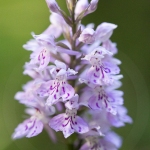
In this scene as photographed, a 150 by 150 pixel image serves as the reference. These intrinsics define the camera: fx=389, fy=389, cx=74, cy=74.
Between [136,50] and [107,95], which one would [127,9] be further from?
[107,95]

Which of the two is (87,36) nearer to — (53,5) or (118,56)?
(53,5)

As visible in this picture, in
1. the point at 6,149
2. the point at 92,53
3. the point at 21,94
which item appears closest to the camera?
the point at 92,53

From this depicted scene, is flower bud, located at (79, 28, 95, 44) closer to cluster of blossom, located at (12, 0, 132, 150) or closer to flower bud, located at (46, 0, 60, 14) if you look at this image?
cluster of blossom, located at (12, 0, 132, 150)

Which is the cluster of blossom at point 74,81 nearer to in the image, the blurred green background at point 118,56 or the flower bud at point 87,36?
the flower bud at point 87,36

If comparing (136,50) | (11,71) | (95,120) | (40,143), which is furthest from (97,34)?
(136,50)

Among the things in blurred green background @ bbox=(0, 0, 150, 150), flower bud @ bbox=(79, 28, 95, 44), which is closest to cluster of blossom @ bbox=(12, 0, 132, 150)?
flower bud @ bbox=(79, 28, 95, 44)

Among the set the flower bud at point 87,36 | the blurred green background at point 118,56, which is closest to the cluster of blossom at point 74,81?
the flower bud at point 87,36

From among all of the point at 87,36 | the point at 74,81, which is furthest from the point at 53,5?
the point at 74,81
